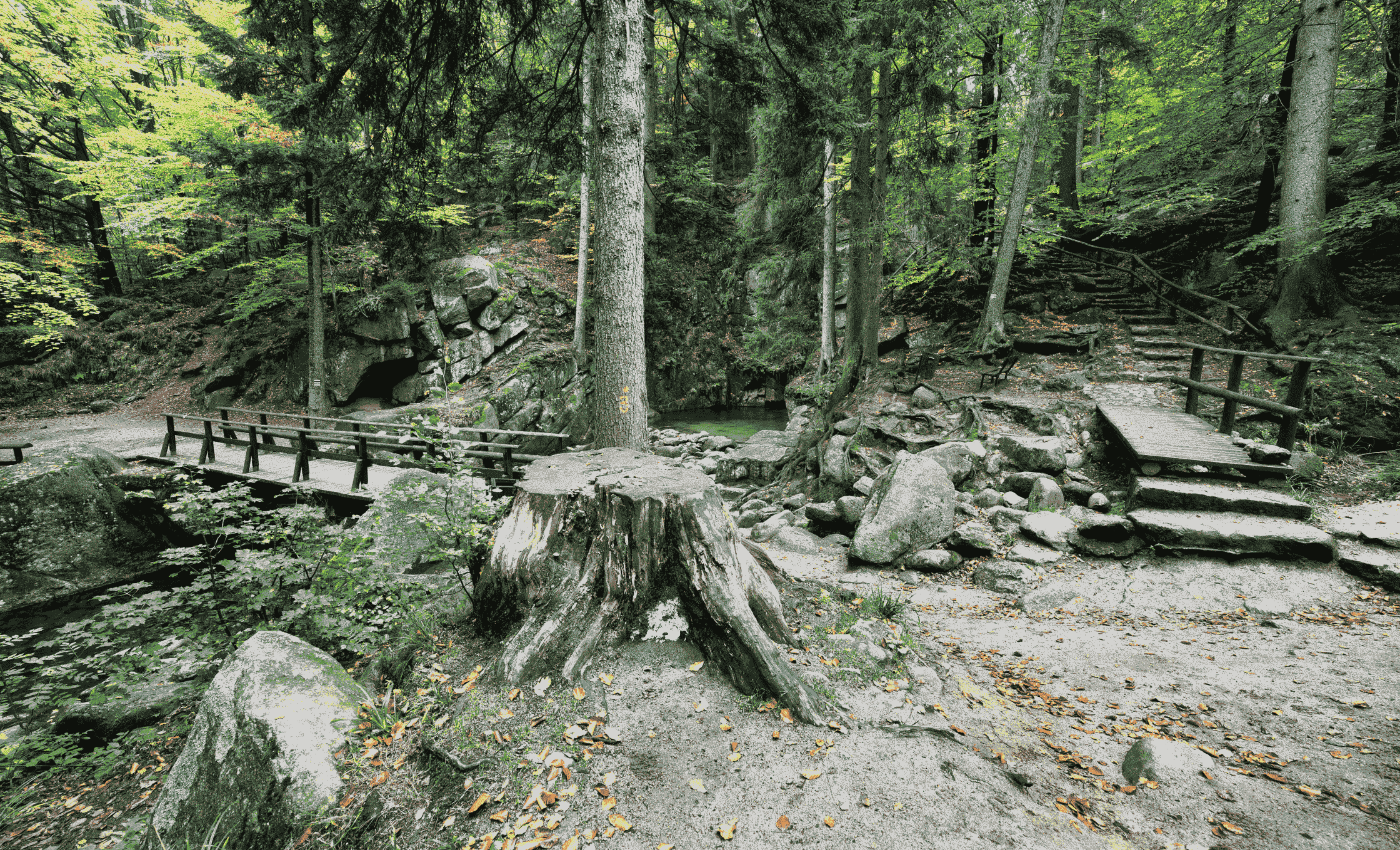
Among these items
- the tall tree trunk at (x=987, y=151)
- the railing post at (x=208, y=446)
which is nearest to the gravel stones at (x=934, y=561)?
the tall tree trunk at (x=987, y=151)

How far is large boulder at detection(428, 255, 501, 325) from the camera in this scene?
1562cm

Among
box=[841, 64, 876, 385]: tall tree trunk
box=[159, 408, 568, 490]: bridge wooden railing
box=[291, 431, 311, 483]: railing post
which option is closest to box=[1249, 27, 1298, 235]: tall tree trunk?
box=[841, 64, 876, 385]: tall tree trunk

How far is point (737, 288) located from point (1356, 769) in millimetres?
19674

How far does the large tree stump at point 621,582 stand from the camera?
2832 mm

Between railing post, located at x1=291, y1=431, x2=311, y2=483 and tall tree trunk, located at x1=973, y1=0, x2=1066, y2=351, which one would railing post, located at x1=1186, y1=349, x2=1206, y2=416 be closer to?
tall tree trunk, located at x1=973, y1=0, x2=1066, y2=351

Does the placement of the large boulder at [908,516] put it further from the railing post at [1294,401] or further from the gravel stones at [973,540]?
the railing post at [1294,401]

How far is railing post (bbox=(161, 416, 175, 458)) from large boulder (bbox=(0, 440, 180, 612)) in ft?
5.09

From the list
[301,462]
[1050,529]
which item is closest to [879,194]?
[1050,529]

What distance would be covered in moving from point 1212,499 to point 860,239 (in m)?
6.49

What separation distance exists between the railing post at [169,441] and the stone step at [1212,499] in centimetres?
1735

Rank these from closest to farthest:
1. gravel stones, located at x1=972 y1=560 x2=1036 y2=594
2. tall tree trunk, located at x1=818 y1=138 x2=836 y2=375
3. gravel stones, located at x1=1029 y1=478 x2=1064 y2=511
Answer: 1. gravel stones, located at x1=972 y1=560 x2=1036 y2=594
2. gravel stones, located at x1=1029 y1=478 x2=1064 y2=511
3. tall tree trunk, located at x1=818 y1=138 x2=836 y2=375

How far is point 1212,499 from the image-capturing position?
508 cm

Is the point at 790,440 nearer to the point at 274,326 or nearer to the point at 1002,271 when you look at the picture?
the point at 1002,271

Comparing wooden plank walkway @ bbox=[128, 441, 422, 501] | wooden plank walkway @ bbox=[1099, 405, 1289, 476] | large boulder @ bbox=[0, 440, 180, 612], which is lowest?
large boulder @ bbox=[0, 440, 180, 612]
